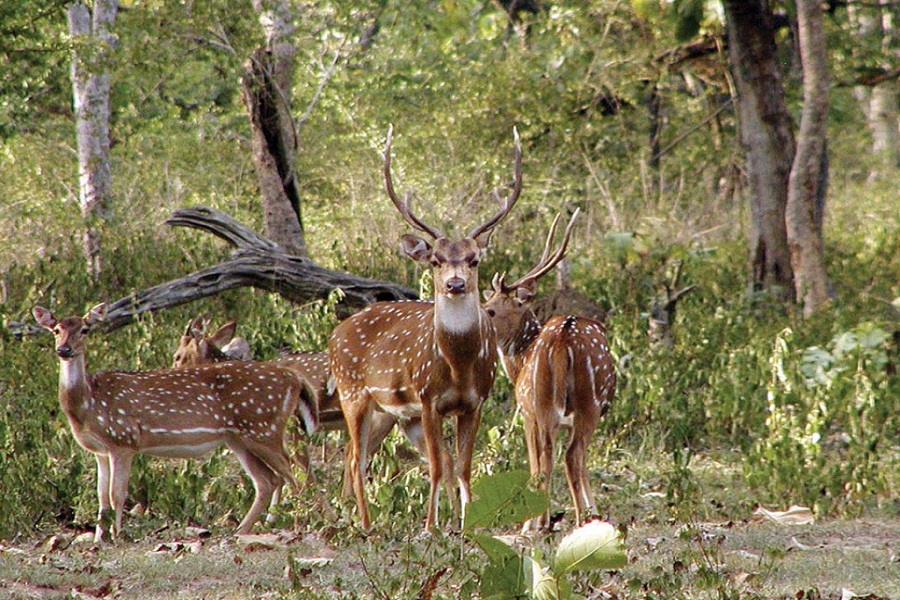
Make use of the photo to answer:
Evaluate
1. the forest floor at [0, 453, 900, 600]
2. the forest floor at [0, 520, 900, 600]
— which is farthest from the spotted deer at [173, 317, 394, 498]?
the forest floor at [0, 520, 900, 600]

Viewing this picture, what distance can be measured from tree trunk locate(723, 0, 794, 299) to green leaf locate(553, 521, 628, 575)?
10203mm

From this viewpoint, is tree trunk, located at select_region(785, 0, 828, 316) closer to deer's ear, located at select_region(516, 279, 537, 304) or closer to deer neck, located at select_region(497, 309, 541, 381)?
deer's ear, located at select_region(516, 279, 537, 304)

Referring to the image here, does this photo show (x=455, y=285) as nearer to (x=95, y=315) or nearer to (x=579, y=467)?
(x=579, y=467)

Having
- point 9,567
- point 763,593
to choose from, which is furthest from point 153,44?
point 763,593

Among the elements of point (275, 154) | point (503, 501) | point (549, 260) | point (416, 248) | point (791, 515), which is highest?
point (275, 154)

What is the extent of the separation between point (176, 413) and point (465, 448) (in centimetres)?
174

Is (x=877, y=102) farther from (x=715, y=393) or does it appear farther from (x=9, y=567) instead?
(x=9, y=567)

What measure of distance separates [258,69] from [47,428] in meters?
7.11

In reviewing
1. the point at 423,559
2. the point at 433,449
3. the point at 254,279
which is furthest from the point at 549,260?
the point at 423,559

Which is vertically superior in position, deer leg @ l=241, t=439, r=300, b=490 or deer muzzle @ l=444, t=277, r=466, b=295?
deer muzzle @ l=444, t=277, r=466, b=295

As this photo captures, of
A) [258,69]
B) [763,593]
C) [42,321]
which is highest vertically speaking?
[258,69]

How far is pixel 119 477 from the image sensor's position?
7.96 metres

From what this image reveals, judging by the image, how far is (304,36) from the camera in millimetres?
20469

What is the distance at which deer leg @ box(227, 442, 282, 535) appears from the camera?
26.8 ft
